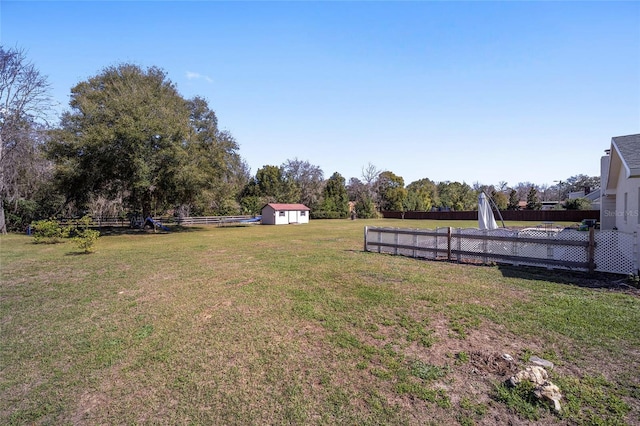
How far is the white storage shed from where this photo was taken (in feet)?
130

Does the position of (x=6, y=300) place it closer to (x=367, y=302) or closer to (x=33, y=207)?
(x=367, y=302)

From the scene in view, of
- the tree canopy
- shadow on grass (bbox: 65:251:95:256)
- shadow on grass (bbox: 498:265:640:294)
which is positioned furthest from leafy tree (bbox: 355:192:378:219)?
shadow on grass (bbox: 498:265:640:294)

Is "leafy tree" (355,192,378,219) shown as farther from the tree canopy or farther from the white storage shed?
the tree canopy

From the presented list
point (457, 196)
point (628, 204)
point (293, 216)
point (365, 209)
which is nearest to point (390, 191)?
point (365, 209)

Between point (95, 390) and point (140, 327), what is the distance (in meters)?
1.67

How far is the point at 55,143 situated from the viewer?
20562 millimetres

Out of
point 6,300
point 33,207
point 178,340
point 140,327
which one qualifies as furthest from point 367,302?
point 33,207

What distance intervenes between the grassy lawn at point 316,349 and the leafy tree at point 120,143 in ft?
49.9

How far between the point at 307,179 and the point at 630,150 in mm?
50253

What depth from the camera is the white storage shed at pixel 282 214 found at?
39.7 m

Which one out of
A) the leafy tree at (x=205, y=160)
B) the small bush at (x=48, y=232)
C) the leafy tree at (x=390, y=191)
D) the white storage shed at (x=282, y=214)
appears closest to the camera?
the small bush at (x=48, y=232)

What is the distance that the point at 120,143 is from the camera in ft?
68.5

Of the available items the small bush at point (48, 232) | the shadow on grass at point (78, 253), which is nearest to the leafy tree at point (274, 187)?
the small bush at point (48, 232)

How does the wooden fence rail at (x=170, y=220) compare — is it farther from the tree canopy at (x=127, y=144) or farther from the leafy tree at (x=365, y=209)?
the leafy tree at (x=365, y=209)
